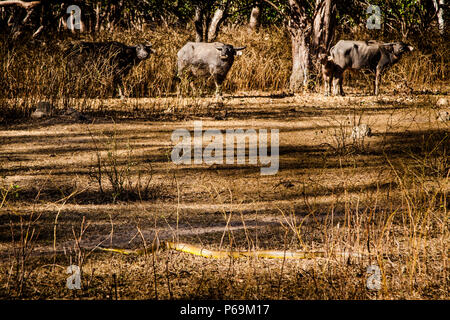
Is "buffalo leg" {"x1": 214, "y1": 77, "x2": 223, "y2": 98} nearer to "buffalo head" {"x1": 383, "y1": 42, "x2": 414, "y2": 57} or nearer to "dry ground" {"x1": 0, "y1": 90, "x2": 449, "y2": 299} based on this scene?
"dry ground" {"x1": 0, "y1": 90, "x2": 449, "y2": 299}

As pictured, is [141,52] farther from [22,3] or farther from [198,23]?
[198,23]

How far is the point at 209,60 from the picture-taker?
941cm

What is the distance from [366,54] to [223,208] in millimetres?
6255

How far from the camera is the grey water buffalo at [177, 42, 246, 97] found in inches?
368

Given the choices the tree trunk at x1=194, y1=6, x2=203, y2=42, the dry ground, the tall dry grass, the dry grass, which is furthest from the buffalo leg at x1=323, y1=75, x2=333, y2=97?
the tree trunk at x1=194, y1=6, x2=203, y2=42

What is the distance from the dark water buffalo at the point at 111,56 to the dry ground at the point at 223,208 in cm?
128

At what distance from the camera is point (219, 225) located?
3.87m

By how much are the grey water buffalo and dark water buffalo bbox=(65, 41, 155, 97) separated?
0.90 metres

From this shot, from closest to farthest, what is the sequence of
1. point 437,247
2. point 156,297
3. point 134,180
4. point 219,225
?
1. point 156,297
2. point 437,247
3. point 219,225
4. point 134,180

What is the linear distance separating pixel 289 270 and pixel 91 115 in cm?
548

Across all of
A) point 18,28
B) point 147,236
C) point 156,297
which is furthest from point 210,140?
point 18,28

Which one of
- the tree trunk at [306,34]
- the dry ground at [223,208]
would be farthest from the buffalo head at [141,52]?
the tree trunk at [306,34]

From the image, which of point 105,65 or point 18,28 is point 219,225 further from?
point 18,28

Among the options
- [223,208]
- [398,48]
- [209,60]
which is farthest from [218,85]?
[223,208]
